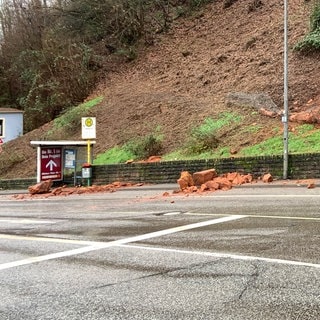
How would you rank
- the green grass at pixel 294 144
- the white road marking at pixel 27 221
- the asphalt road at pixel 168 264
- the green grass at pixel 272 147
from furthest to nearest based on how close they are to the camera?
the green grass at pixel 272 147 < the green grass at pixel 294 144 < the white road marking at pixel 27 221 < the asphalt road at pixel 168 264

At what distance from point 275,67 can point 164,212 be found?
1469 centimetres

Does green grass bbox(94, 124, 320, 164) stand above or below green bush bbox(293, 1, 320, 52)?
below

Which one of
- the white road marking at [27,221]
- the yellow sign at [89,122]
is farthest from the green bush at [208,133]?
the white road marking at [27,221]

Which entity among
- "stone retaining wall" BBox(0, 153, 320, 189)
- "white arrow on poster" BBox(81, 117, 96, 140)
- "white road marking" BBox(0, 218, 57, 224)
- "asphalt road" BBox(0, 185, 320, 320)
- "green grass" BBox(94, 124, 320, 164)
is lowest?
"white road marking" BBox(0, 218, 57, 224)

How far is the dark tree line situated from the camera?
109 feet

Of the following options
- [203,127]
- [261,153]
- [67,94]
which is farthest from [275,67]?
[67,94]

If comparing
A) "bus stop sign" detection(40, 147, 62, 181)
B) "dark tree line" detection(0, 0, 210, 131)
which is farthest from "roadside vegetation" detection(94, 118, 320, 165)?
"dark tree line" detection(0, 0, 210, 131)

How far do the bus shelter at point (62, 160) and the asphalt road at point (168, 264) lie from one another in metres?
10.0

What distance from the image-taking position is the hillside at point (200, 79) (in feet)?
73.2

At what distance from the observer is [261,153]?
17.6 meters

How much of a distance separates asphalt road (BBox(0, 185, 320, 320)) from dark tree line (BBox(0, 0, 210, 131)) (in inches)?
862

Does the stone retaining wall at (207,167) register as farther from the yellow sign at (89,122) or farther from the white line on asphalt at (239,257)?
the white line on asphalt at (239,257)

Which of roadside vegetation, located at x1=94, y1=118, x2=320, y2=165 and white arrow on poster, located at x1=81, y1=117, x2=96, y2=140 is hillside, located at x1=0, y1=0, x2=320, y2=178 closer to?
roadside vegetation, located at x1=94, y1=118, x2=320, y2=165

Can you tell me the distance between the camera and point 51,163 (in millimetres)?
22438
